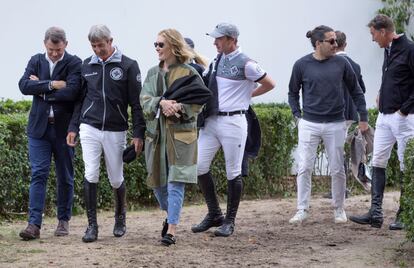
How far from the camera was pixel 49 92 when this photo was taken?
30.5ft

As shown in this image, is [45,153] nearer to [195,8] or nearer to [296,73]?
[296,73]

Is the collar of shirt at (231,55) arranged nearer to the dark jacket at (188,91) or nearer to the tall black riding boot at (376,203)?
the dark jacket at (188,91)

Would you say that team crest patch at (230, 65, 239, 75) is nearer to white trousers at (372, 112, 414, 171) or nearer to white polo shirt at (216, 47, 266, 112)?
white polo shirt at (216, 47, 266, 112)

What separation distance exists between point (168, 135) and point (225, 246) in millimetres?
1101

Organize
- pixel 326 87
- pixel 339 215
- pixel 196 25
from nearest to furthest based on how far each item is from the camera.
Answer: pixel 326 87, pixel 339 215, pixel 196 25

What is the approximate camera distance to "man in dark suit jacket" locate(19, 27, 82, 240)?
30.4 feet

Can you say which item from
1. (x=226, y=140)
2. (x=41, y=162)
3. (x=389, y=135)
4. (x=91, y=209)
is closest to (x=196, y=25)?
(x=389, y=135)

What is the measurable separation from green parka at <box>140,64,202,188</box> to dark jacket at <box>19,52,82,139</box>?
709mm

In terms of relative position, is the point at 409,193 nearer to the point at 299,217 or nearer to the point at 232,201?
the point at 232,201

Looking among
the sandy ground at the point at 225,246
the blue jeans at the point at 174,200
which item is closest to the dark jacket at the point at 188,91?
the blue jeans at the point at 174,200

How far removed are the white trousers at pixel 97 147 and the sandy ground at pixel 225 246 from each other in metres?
0.65

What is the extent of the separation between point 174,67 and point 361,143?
370 centimetres

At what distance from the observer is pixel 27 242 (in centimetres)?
916

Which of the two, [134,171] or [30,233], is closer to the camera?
[30,233]
